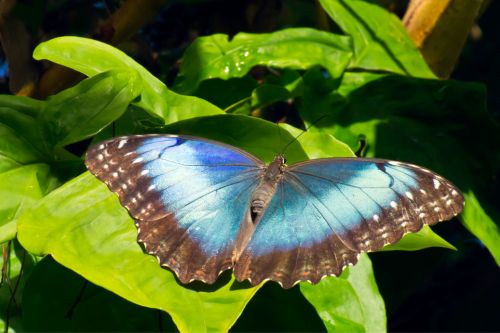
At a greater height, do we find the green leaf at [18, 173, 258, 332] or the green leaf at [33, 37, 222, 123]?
the green leaf at [33, 37, 222, 123]

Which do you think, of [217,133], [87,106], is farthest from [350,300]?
[87,106]

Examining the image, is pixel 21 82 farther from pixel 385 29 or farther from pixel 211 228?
pixel 385 29

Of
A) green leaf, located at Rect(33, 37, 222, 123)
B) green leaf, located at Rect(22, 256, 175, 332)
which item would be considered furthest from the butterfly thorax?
green leaf, located at Rect(22, 256, 175, 332)

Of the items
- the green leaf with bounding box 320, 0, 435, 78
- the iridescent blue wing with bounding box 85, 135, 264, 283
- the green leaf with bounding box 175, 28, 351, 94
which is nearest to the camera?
the iridescent blue wing with bounding box 85, 135, 264, 283

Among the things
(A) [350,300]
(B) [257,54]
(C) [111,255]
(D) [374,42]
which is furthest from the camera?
(D) [374,42]

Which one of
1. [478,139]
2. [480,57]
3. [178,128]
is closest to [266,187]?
[178,128]

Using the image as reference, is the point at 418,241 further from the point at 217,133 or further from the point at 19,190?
the point at 19,190

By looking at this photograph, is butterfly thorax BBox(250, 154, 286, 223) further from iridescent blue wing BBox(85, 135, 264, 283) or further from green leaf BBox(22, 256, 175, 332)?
green leaf BBox(22, 256, 175, 332)
